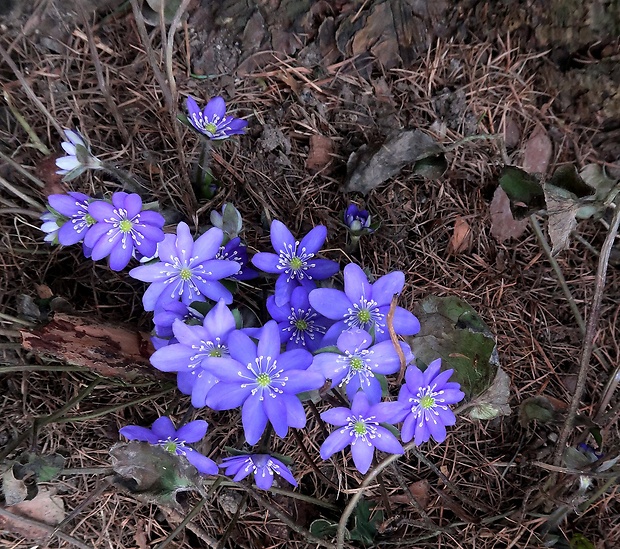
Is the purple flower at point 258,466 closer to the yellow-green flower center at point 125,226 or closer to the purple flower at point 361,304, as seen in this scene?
the purple flower at point 361,304

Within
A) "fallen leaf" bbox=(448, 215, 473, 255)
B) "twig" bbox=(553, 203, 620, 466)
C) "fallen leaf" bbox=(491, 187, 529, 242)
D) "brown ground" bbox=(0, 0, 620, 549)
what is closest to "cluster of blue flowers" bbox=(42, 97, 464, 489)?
"brown ground" bbox=(0, 0, 620, 549)

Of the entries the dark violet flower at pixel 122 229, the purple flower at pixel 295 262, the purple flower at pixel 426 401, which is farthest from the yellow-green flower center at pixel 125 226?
the purple flower at pixel 426 401

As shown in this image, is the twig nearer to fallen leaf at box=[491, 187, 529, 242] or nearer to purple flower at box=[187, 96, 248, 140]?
fallen leaf at box=[491, 187, 529, 242]

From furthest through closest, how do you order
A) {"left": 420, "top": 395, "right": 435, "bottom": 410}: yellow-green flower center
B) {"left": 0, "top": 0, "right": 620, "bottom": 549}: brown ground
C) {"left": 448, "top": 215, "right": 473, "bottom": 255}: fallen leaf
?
{"left": 448, "top": 215, "right": 473, "bottom": 255}: fallen leaf → {"left": 0, "top": 0, "right": 620, "bottom": 549}: brown ground → {"left": 420, "top": 395, "right": 435, "bottom": 410}: yellow-green flower center

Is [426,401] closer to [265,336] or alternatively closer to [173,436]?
[265,336]

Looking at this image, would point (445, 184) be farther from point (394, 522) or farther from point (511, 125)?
point (394, 522)

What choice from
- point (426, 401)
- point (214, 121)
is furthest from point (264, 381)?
point (214, 121)

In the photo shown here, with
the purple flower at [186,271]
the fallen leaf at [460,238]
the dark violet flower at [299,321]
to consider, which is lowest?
the fallen leaf at [460,238]
